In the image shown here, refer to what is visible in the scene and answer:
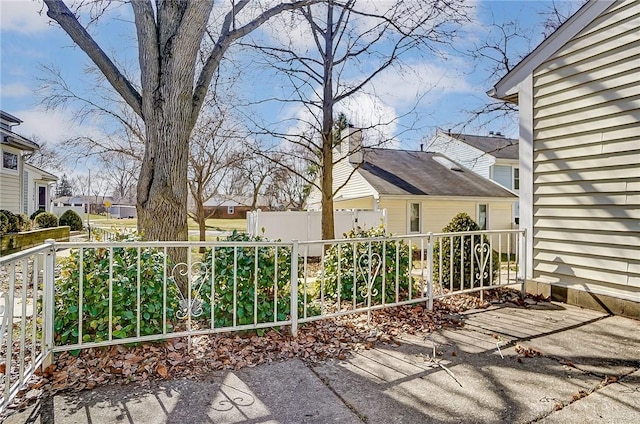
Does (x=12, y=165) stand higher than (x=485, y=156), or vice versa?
(x=485, y=156)

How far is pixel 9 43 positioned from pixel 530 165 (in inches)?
437

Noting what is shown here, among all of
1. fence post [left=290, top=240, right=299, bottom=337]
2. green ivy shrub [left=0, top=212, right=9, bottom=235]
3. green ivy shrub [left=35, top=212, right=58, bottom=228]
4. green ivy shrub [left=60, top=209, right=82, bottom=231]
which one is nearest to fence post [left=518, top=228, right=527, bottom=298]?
fence post [left=290, top=240, right=299, bottom=337]

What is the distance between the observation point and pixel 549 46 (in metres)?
4.91

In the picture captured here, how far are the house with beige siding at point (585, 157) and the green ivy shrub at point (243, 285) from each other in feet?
12.4

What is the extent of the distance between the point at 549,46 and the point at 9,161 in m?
17.0

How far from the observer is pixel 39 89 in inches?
364

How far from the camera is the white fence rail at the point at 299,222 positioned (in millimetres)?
10922

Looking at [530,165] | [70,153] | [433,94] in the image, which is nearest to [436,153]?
[433,94]

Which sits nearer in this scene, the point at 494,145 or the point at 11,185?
the point at 11,185

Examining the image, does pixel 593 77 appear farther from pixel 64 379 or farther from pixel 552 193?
pixel 64 379

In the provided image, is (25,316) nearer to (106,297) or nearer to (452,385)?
(106,297)

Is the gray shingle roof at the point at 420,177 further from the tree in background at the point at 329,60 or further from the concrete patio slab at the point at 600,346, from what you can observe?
the concrete patio slab at the point at 600,346

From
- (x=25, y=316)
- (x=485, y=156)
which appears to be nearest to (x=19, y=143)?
(x=25, y=316)

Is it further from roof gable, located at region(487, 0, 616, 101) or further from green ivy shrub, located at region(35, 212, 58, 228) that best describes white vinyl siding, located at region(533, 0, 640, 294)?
green ivy shrub, located at region(35, 212, 58, 228)
